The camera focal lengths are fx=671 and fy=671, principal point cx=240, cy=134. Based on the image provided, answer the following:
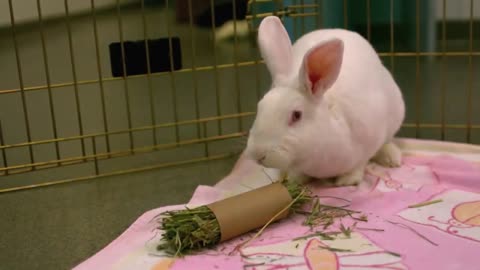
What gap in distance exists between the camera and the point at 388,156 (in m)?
1.71

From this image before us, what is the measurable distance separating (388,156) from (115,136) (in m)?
0.85

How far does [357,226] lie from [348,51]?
1.48ft

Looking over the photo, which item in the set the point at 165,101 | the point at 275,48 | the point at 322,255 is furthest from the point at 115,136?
the point at 322,255

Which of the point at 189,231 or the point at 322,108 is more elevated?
the point at 322,108

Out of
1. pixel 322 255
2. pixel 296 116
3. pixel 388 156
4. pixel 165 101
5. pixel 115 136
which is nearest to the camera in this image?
pixel 322 255

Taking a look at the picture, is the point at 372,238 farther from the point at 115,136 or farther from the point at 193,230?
the point at 115,136

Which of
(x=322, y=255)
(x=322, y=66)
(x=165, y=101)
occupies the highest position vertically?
(x=322, y=66)

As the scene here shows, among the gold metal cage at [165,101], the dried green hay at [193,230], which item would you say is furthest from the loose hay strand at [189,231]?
the gold metal cage at [165,101]

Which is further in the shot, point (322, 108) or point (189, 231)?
point (322, 108)

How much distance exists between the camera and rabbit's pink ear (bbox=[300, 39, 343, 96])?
1372 mm

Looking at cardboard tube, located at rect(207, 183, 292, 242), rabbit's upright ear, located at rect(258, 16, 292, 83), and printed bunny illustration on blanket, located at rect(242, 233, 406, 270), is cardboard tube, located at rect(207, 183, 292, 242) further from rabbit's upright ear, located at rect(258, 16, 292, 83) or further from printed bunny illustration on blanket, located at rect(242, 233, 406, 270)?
rabbit's upright ear, located at rect(258, 16, 292, 83)

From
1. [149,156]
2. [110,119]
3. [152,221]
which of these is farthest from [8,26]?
[152,221]

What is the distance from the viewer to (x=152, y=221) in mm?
1448

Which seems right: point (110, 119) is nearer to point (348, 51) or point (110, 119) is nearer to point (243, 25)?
point (348, 51)
